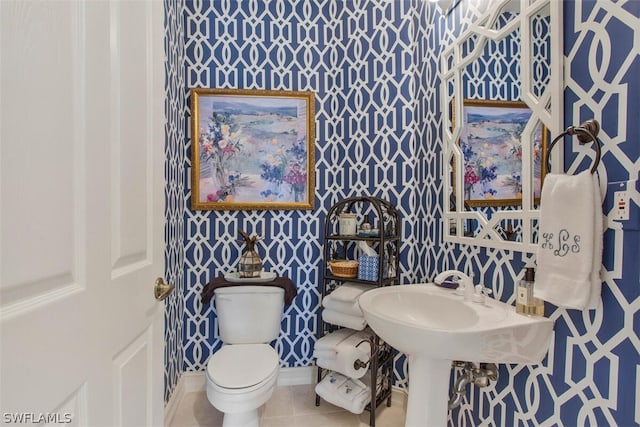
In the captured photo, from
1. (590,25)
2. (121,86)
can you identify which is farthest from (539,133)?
(121,86)

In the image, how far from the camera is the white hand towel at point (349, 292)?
5.83 ft

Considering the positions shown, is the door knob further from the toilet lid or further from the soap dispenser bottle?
the soap dispenser bottle

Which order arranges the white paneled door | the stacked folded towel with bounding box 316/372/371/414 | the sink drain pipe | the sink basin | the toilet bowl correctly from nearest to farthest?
the white paneled door, the sink basin, the sink drain pipe, the toilet bowl, the stacked folded towel with bounding box 316/372/371/414

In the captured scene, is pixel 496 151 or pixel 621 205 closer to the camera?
pixel 621 205

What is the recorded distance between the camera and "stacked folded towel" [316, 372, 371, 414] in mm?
1694

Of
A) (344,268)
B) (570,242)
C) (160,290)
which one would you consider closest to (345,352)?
(344,268)

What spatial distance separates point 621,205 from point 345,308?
1.33 m

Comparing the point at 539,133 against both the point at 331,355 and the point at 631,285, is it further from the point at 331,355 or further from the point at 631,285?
the point at 331,355

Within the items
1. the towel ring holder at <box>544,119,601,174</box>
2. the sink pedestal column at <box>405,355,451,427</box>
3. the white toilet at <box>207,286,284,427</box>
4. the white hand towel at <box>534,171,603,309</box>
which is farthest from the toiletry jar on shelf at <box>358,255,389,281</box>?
the towel ring holder at <box>544,119,601,174</box>

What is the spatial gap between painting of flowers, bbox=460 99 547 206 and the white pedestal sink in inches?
18.2

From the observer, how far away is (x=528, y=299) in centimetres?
106

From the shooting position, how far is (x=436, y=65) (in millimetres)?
1778

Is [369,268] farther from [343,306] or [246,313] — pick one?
[246,313]

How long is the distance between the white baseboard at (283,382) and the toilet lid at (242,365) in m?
0.48
